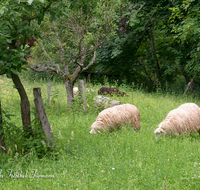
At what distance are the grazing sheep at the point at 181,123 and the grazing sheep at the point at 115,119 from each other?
879 mm

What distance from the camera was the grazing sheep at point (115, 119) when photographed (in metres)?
5.77

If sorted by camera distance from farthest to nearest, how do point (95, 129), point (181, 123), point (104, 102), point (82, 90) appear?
point (82, 90), point (104, 102), point (95, 129), point (181, 123)

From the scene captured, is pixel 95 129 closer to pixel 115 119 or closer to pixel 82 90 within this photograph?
pixel 115 119

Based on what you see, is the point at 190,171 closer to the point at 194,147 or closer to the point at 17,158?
the point at 194,147

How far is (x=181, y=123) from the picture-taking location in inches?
212

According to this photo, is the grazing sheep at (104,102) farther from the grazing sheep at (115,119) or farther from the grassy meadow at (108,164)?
the grassy meadow at (108,164)

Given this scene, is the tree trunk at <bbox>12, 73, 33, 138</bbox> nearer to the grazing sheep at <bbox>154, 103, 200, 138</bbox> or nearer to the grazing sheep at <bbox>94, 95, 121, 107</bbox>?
the grazing sheep at <bbox>154, 103, 200, 138</bbox>

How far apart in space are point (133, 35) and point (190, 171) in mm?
11812

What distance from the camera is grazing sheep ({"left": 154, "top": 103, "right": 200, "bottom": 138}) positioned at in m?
5.29

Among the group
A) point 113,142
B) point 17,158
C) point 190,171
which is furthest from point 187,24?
point 17,158

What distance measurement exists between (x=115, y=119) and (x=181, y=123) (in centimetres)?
171

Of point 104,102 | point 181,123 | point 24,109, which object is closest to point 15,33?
point 24,109

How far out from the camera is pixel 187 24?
883cm

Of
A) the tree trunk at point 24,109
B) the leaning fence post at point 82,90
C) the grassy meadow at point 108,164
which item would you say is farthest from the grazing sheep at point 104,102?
the tree trunk at point 24,109
